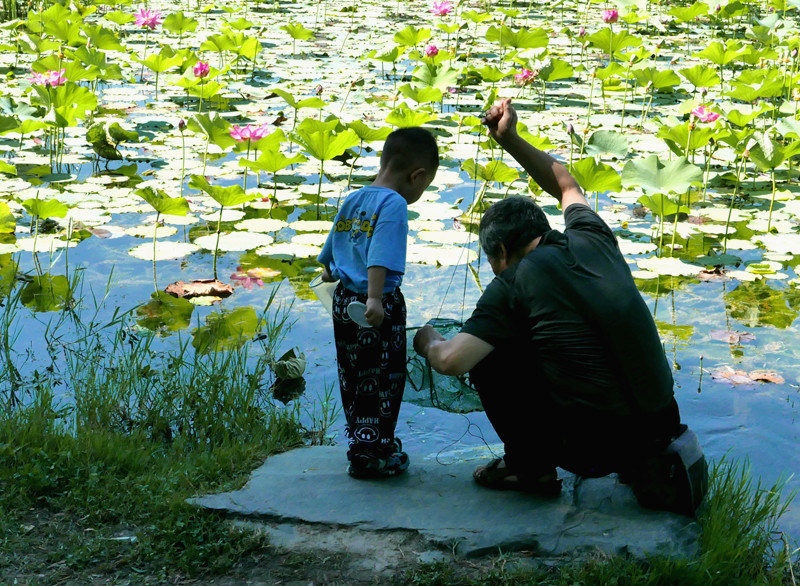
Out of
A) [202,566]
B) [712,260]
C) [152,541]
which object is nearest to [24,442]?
[152,541]

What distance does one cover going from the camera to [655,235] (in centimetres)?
462

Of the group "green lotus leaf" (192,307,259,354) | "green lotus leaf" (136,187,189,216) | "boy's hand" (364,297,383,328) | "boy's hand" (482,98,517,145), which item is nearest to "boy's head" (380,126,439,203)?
"boy's hand" (482,98,517,145)

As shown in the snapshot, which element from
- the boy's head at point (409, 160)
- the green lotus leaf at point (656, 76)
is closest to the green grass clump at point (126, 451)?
the boy's head at point (409, 160)

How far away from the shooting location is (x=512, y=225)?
7.32 feet

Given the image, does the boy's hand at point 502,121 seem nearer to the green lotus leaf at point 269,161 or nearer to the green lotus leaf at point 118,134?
the green lotus leaf at point 269,161

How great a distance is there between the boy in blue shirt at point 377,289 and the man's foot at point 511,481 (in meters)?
0.25

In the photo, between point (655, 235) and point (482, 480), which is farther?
point (655, 235)

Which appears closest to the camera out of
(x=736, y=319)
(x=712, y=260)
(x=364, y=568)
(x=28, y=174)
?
(x=364, y=568)

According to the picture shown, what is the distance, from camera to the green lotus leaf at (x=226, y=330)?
3.33 metres

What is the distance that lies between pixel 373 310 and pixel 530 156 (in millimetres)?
739

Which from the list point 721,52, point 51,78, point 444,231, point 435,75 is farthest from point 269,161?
point 721,52

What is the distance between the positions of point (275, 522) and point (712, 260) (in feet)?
9.35

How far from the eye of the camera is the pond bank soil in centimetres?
206

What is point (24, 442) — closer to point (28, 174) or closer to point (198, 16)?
point (28, 174)
